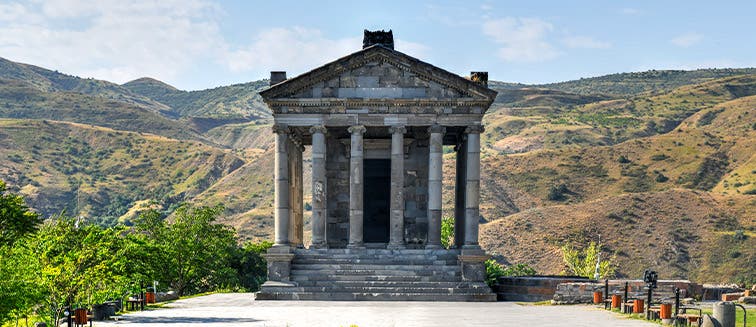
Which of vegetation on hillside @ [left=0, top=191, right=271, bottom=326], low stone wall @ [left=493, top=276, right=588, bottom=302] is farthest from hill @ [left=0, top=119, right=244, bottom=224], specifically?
low stone wall @ [left=493, top=276, right=588, bottom=302]

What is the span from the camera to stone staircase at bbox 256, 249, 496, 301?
4178cm

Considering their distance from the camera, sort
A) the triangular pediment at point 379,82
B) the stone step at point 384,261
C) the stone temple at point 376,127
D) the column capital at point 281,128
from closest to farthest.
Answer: the stone temple at point 376,127
the stone step at point 384,261
the triangular pediment at point 379,82
the column capital at point 281,128

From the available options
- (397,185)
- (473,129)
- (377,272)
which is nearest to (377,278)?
(377,272)

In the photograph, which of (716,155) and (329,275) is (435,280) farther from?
(716,155)

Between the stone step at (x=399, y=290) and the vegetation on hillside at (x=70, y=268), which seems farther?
the stone step at (x=399, y=290)

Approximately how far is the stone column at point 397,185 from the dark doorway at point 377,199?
574cm

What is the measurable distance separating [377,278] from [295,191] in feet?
25.7

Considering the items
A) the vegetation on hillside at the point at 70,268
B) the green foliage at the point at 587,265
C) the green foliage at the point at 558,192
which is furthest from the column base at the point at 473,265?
the green foliage at the point at 558,192

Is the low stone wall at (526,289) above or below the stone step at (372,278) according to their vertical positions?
below

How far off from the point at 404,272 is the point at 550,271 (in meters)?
55.8

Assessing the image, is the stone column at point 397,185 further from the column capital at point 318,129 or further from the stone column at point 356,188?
the column capital at point 318,129

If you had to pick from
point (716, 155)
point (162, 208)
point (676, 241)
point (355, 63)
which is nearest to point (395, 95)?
point (355, 63)

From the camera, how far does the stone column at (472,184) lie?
44.7 metres

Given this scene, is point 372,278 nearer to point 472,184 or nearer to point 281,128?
point 472,184
